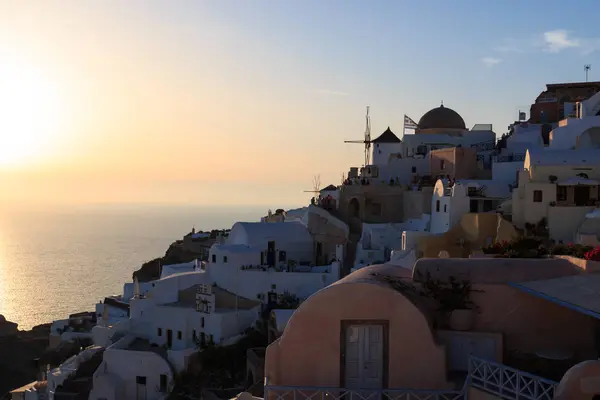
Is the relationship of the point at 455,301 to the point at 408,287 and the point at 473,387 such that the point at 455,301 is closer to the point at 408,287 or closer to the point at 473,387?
the point at 408,287

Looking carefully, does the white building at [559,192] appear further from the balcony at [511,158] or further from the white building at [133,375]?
the white building at [133,375]

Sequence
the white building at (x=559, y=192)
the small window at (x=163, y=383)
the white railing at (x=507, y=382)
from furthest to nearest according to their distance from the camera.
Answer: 1. the small window at (x=163, y=383)
2. the white building at (x=559, y=192)
3. the white railing at (x=507, y=382)

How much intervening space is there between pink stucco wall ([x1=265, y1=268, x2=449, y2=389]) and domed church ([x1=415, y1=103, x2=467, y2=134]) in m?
38.4

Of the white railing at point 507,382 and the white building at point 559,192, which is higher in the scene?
the white building at point 559,192

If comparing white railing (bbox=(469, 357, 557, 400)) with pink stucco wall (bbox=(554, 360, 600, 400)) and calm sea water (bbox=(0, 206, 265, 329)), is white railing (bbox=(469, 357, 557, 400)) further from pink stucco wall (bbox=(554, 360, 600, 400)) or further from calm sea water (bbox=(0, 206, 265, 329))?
calm sea water (bbox=(0, 206, 265, 329))

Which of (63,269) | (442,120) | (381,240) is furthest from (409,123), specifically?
(63,269)

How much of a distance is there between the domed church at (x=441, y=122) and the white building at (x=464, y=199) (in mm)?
14525

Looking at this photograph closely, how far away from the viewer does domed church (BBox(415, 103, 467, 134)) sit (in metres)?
46.5

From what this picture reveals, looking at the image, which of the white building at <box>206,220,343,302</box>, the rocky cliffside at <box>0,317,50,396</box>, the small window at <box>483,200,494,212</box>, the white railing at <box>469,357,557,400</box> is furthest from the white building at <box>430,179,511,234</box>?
the rocky cliffside at <box>0,317,50,396</box>

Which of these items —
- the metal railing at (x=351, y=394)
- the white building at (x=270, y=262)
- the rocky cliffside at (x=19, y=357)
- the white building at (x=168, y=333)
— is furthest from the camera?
the rocky cliffside at (x=19, y=357)

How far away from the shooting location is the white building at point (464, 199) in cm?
3097

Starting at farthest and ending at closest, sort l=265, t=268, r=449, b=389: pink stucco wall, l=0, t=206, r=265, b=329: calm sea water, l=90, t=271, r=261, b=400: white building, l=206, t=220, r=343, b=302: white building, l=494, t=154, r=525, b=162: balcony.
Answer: l=0, t=206, r=265, b=329: calm sea water
l=494, t=154, r=525, b=162: balcony
l=206, t=220, r=343, b=302: white building
l=90, t=271, r=261, b=400: white building
l=265, t=268, r=449, b=389: pink stucco wall

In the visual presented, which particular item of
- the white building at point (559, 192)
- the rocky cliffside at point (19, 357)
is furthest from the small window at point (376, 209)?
the rocky cliffside at point (19, 357)

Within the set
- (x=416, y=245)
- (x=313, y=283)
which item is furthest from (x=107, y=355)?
(x=416, y=245)
